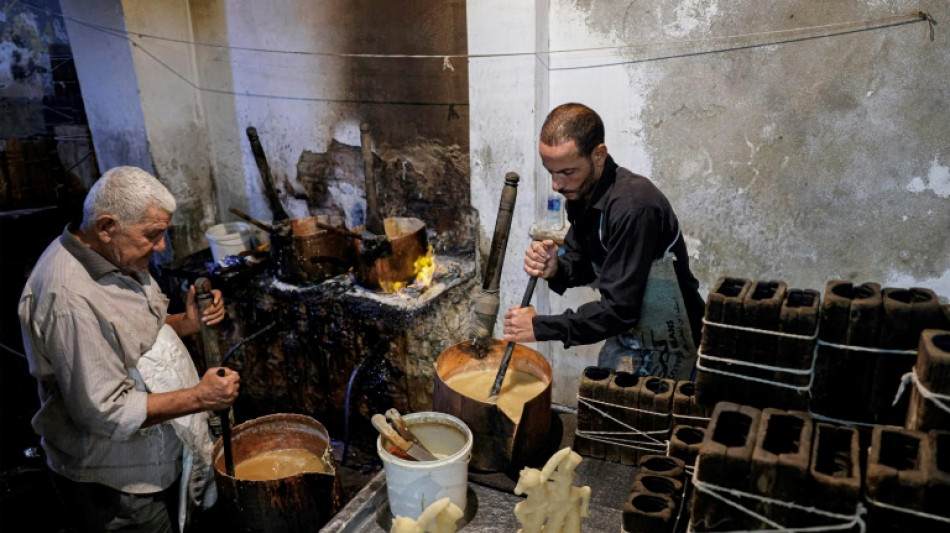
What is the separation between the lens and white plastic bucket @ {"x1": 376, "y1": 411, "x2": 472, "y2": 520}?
242 cm

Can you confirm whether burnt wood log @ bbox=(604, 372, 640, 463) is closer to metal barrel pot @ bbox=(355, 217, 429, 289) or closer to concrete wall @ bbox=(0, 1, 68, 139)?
metal barrel pot @ bbox=(355, 217, 429, 289)

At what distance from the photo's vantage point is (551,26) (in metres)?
4.59

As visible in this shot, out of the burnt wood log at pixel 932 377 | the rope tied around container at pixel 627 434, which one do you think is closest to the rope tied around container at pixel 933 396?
the burnt wood log at pixel 932 377

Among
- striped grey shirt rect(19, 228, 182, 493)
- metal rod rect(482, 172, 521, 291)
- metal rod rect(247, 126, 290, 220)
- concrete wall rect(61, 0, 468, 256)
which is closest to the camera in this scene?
striped grey shirt rect(19, 228, 182, 493)

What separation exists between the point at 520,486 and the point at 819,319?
109 centimetres

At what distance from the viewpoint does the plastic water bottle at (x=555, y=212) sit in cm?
474

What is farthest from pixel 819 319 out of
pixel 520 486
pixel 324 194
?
pixel 324 194

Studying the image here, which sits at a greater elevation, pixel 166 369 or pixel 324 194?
pixel 324 194

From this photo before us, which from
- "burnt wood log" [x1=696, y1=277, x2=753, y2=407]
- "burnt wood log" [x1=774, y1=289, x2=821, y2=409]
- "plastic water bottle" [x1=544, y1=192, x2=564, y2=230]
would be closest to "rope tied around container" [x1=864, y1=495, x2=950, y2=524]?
"burnt wood log" [x1=774, y1=289, x2=821, y2=409]

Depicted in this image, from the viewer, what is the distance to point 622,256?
3.07 meters

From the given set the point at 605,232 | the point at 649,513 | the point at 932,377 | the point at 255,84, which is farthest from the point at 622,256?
the point at 255,84

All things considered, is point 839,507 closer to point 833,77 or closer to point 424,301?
point 833,77

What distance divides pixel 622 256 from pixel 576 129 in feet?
2.28

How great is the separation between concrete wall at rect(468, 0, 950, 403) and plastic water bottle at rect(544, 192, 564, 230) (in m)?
0.15
